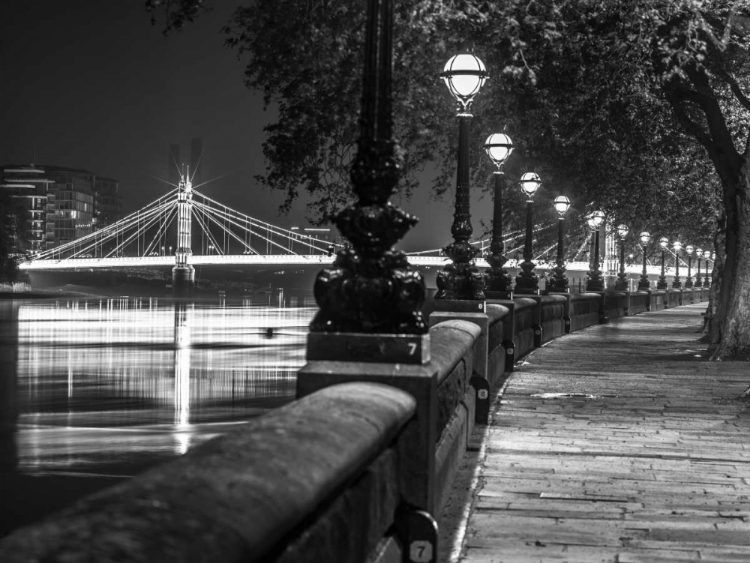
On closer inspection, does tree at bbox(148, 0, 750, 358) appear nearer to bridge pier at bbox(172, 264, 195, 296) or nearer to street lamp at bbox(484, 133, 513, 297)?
street lamp at bbox(484, 133, 513, 297)

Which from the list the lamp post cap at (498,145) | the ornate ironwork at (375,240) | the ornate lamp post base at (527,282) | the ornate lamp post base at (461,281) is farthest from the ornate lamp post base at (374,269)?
the ornate lamp post base at (527,282)

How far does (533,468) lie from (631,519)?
6.53 feet

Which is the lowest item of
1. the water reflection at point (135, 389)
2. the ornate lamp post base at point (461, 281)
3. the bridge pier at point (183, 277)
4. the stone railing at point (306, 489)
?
the water reflection at point (135, 389)

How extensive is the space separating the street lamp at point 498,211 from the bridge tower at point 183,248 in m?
113

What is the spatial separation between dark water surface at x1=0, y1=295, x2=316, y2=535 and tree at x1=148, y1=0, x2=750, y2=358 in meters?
5.98

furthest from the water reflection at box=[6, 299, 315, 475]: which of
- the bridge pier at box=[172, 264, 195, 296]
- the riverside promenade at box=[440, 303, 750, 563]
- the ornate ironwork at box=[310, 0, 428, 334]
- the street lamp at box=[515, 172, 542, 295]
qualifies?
the bridge pier at box=[172, 264, 195, 296]

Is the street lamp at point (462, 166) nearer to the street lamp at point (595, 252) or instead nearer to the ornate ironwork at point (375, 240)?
the ornate ironwork at point (375, 240)

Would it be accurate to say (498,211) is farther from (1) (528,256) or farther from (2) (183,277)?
(2) (183,277)

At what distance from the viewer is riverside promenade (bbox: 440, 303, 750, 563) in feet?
24.5

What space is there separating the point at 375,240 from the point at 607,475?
388 cm

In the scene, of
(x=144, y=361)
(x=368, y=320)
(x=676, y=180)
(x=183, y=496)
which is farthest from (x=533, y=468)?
(x=144, y=361)

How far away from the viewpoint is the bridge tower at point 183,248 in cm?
13525

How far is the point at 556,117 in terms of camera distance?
2495cm

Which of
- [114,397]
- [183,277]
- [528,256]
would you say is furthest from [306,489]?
[183,277]
